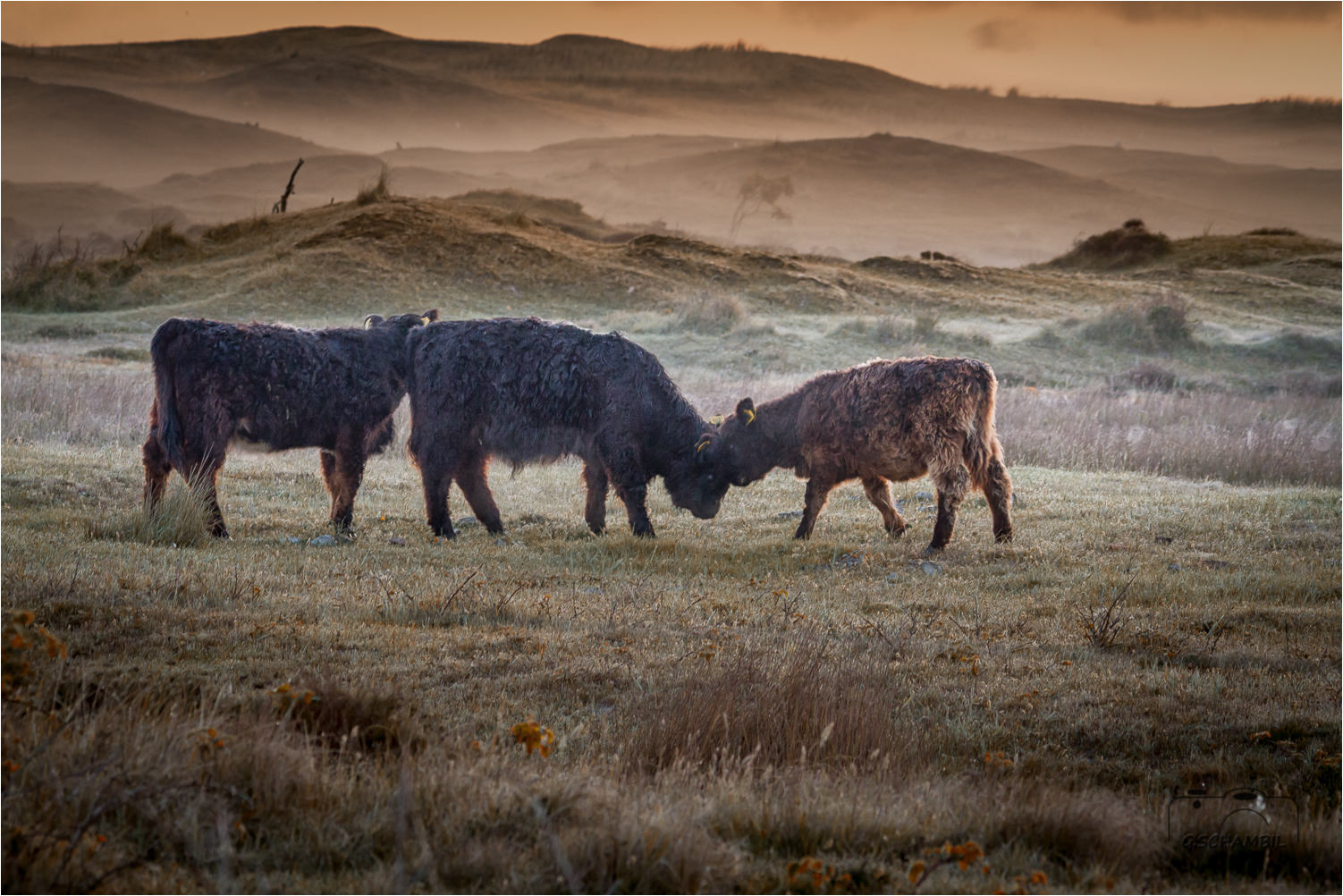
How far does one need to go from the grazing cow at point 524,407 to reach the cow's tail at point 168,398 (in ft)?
7.53

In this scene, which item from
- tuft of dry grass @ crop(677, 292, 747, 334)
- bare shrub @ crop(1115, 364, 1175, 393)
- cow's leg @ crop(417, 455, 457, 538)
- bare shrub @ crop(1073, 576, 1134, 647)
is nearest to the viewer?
bare shrub @ crop(1073, 576, 1134, 647)

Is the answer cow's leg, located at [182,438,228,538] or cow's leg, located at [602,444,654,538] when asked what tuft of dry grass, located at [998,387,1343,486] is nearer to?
cow's leg, located at [602,444,654,538]

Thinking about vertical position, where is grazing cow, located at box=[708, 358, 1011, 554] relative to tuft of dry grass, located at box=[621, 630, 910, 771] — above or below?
above

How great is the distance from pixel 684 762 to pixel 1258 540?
28.0 feet

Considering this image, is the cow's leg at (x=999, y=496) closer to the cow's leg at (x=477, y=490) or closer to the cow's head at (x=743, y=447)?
the cow's head at (x=743, y=447)

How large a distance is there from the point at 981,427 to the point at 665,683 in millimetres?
5686

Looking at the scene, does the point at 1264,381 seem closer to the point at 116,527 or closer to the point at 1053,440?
the point at 1053,440

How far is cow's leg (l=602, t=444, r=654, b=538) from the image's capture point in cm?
1123

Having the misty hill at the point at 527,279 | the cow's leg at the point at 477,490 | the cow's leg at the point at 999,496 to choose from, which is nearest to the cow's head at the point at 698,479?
the cow's leg at the point at 477,490

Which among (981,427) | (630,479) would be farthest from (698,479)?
(981,427)

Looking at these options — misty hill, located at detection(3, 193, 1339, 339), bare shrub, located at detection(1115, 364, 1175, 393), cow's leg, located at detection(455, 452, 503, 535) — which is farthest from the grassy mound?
cow's leg, located at detection(455, 452, 503, 535)

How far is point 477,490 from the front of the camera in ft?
37.4

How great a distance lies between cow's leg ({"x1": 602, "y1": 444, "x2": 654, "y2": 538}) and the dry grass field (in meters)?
0.30

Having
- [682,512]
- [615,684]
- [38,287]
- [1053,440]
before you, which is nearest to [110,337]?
[38,287]
